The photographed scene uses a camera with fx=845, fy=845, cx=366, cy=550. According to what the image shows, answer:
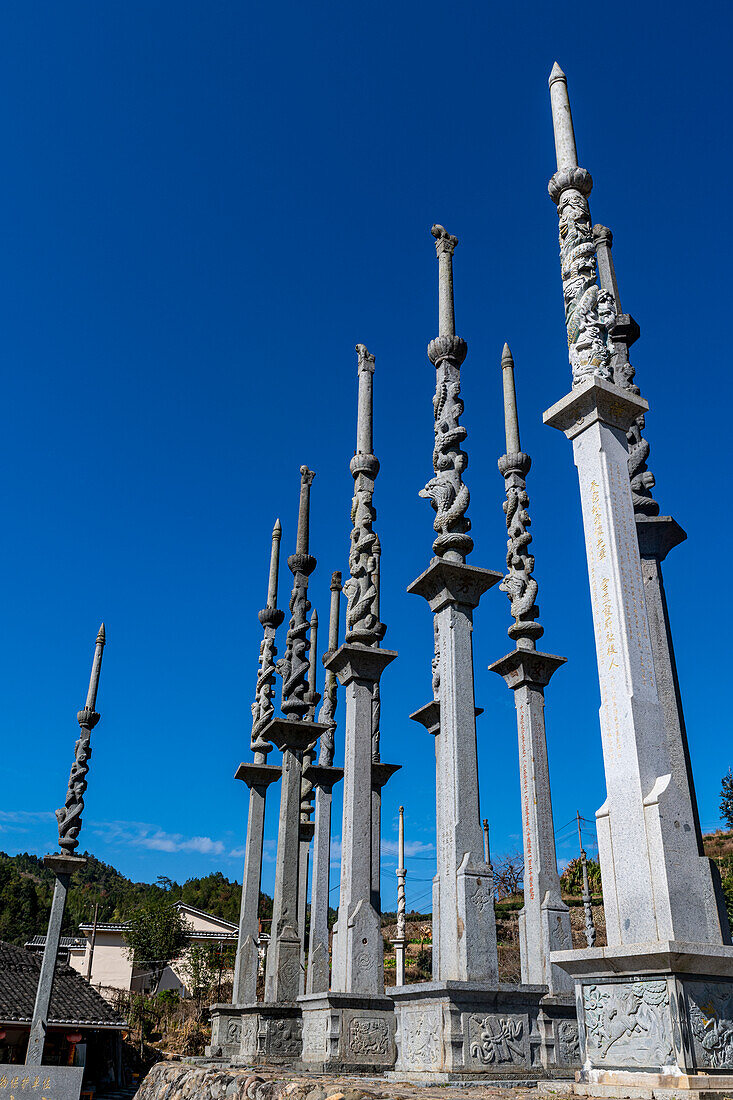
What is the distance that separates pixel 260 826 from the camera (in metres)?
18.7

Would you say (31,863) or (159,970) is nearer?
(159,970)

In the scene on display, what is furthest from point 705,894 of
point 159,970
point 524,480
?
point 159,970

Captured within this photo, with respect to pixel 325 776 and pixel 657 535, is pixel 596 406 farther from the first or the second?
pixel 325 776

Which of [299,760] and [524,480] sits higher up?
[524,480]

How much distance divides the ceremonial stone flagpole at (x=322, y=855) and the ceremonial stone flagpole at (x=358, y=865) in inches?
130

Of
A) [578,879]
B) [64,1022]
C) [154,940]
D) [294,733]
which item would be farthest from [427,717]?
[154,940]

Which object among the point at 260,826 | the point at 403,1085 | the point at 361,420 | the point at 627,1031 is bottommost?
the point at 403,1085

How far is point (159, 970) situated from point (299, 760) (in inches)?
1373

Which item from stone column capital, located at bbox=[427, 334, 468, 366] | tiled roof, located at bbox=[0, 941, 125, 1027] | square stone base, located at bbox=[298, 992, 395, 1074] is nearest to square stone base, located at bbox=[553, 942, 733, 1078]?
square stone base, located at bbox=[298, 992, 395, 1074]

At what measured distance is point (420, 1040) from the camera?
8273 millimetres

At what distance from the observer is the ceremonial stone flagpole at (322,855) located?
15320 millimetres

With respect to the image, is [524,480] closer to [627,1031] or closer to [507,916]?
[627,1031]

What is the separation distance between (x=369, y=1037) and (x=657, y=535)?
705 centimetres

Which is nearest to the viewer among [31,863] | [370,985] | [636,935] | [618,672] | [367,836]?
[636,935]
